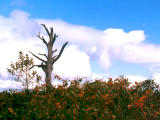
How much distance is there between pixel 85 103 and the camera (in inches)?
279

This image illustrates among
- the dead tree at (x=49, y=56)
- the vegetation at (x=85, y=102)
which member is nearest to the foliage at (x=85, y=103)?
the vegetation at (x=85, y=102)

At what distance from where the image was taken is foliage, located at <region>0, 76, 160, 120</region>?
6.27 meters

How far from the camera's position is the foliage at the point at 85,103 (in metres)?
6.27

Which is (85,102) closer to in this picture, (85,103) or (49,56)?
(85,103)

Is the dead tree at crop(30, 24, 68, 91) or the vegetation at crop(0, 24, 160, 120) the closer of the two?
the vegetation at crop(0, 24, 160, 120)

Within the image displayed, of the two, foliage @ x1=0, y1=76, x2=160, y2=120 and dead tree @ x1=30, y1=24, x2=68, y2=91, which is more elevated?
dead tree @ x1=30, y1=24, x2=68, y2=91

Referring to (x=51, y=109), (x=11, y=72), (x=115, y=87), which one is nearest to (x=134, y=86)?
(x=115, y=87)

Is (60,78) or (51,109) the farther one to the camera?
(60,78)

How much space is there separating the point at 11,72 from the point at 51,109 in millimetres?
19317

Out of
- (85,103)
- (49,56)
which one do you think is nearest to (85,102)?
(85,103)

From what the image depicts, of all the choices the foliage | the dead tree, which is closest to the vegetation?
the foliage

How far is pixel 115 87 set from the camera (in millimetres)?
8188

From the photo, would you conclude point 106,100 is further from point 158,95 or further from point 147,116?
point 158,95

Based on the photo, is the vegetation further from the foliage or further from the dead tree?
the dead tree
